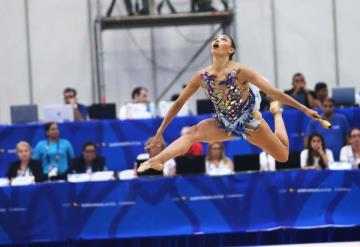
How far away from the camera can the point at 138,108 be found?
1185 cm

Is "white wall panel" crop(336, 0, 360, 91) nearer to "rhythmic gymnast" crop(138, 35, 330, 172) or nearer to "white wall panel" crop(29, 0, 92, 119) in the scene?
"white wall panel" crop(29, 0, 92, 119)

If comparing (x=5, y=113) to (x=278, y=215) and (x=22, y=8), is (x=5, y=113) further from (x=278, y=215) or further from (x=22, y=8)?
(x=278, y=215)

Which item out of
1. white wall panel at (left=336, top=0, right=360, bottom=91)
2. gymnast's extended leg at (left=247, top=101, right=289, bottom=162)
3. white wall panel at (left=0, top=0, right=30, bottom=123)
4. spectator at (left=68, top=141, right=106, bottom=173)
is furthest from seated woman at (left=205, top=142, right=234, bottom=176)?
white wall panel at (left=0, top=0, right=30, bottom=123)

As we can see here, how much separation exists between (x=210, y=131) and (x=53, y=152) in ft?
15.7

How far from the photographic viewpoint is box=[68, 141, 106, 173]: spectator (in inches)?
405

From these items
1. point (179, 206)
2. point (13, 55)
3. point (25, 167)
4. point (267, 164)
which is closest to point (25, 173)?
point (25, 167)

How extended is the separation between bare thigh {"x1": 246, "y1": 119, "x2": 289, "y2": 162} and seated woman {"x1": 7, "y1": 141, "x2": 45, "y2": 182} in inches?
159

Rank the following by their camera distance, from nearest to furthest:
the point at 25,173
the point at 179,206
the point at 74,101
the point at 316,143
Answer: the point at 179,206
the point at 316,143
the point at 25,173
the point at 74,101

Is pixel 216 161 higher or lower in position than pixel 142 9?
lower

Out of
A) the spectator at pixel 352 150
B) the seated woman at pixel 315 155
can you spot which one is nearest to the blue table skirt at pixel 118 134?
the spectator at pixel 352 150

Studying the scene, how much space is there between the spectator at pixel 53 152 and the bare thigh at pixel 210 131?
4.62 metres

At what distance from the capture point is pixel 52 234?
9141mm

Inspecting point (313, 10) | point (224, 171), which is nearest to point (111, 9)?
point (313, 10)

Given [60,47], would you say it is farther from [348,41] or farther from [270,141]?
[270,141]
